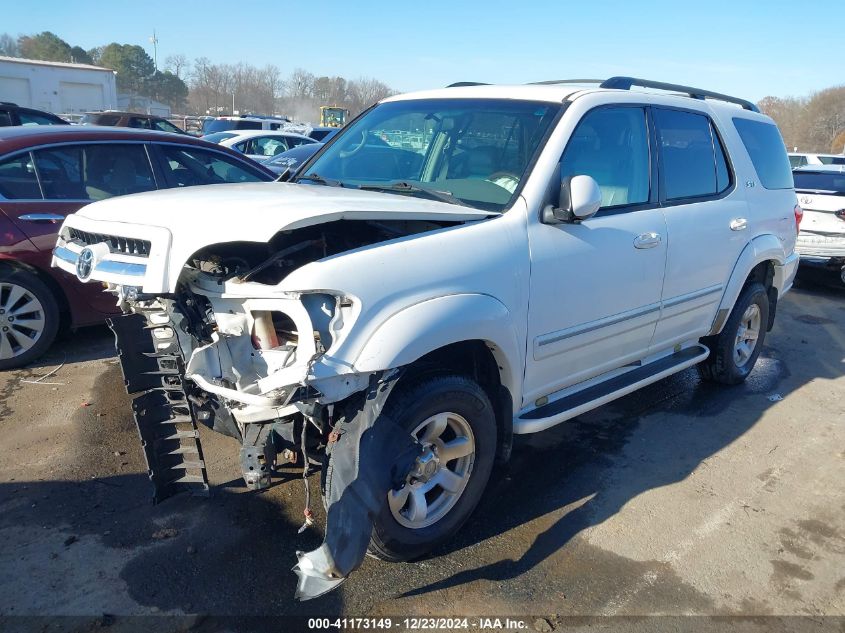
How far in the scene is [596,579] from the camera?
119 inches

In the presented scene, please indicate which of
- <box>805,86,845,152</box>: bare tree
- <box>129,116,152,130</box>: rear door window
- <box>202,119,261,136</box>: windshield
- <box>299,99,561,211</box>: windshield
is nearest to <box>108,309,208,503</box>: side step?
<box>299,99,561,211</box>: windshield

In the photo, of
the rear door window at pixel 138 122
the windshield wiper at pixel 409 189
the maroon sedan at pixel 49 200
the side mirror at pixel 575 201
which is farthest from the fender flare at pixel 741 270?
the rear door window at pixel 138 122

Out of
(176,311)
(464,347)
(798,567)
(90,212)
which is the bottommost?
(798,567)

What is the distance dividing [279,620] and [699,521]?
2237mm

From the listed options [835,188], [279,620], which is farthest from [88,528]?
[835,188]

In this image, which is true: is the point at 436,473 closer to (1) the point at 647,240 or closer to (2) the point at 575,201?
(2) the point at 575,201

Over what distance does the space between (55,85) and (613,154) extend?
56.6 meters

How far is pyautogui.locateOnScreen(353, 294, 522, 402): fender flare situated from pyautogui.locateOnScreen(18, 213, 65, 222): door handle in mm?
3649

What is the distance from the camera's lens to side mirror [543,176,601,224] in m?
3.20

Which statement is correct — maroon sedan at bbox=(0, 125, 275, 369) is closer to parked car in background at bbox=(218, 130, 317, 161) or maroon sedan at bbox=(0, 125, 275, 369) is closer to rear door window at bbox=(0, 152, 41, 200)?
rear door window at bbox=(0, 152, 41, 200)

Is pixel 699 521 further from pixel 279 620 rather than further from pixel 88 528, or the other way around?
pixel 88 528

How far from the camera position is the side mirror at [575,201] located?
126 inches

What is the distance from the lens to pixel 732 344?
5219 millimetres

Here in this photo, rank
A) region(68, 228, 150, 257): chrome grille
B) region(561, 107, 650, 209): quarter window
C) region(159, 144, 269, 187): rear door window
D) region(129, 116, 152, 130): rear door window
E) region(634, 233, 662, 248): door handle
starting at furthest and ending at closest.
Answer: region(129, 116, 152, 130): rear door window, region(159, 144, 269, 187): rear door window, region(634, 233, 662, 248): door handle, region(561, 107, 650, 209): quarter window, region(68, 228, 150, 257): chrome grille
